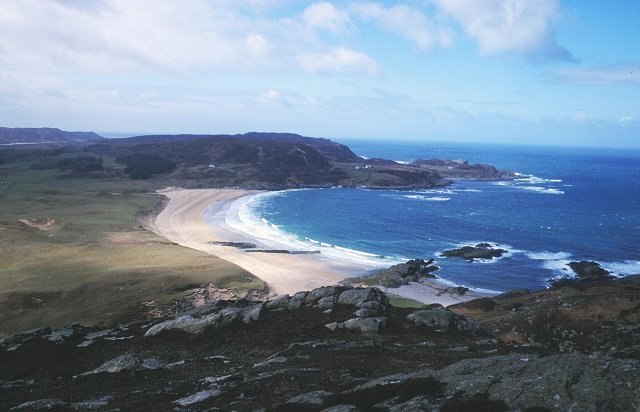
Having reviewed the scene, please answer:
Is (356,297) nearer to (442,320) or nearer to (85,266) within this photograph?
(442,320)

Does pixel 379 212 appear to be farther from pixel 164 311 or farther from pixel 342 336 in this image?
pixel 342 336

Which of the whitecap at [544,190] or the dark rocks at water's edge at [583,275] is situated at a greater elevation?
the whitecap at [544,190]

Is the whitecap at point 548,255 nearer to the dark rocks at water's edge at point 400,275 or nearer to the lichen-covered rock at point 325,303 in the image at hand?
the dark rocks at water's edge at point 400,275

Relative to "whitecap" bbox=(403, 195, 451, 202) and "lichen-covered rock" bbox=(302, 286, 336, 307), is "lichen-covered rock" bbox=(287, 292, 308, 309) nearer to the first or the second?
"lichen-covered rock" bbox=(302, 286, 336, 307)

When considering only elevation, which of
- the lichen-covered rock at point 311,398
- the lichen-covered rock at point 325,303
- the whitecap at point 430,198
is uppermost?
the lichen-covered rock at point 311,398

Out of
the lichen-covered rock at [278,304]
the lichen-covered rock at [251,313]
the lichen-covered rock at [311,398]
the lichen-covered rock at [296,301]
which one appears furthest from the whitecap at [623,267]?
the lichen-covered rock at [311,398]

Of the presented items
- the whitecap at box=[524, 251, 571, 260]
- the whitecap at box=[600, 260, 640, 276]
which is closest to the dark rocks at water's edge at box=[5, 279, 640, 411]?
the whitecap at box=[600, 260, 640, 276]

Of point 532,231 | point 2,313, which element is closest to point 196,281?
point 2,313
